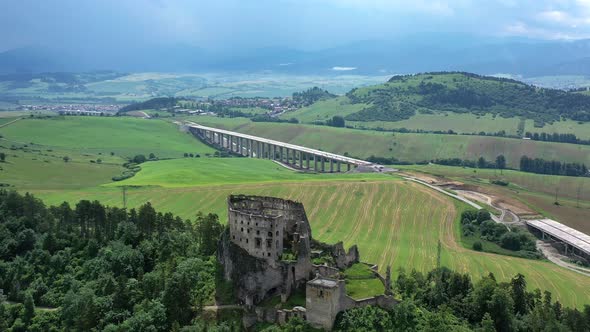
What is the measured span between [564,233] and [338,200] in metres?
51.4

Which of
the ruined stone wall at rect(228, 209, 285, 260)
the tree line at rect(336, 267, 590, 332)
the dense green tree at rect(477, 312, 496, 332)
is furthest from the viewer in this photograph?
the dense green tree at rect(477, 312, 496, 332)

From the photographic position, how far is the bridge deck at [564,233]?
12704cm

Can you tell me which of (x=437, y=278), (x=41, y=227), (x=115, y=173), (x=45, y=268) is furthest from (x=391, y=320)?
(x=115, y=173)

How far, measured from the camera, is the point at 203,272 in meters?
87.5

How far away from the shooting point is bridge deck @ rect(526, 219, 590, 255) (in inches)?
5002

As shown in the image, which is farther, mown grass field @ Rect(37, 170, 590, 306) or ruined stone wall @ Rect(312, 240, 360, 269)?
mown grass field @ Rect(37, 170, 590, 306)

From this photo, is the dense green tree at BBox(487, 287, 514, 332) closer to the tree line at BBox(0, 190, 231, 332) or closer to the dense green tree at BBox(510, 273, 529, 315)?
the dense green tree at BBox(510, 273, 529, 315)

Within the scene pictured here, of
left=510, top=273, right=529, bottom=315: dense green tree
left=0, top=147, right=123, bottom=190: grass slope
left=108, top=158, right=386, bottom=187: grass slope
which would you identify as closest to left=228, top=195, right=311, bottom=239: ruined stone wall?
left=510, top=273, right=529, bottom=315: dense green tree

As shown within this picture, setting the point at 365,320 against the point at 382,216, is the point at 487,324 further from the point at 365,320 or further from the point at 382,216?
the point at 382,216

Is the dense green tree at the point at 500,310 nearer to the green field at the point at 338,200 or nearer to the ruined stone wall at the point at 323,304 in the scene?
the green field at the point at 338,200

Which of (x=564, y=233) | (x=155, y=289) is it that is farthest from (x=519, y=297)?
(x=155, y=289)

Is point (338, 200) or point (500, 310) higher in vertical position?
point (338, 200)

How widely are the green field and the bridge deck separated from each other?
1407cm

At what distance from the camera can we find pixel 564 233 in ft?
440
